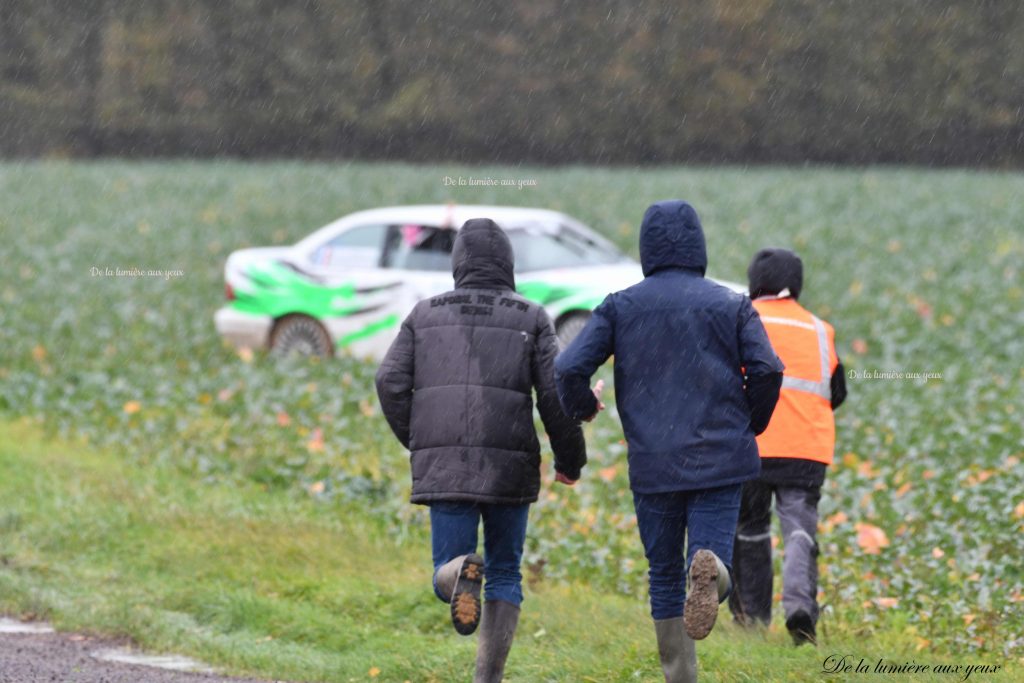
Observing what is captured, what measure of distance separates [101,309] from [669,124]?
35.1 metres

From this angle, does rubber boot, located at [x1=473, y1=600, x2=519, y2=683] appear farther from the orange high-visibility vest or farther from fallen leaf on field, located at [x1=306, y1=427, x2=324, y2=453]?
fallen leaf on field, located at [x1=306, y1=427, x2=324, y2=453]

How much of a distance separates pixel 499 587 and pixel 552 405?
0.72m

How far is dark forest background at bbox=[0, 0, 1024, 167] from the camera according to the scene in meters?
50.7

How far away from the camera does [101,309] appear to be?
18328 mm

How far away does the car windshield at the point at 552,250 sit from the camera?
1441cm

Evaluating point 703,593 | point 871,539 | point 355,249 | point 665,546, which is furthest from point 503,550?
point 355,249

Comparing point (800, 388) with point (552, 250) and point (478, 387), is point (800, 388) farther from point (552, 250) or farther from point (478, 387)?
point (552, 250)

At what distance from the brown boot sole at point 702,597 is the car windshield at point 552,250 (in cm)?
911

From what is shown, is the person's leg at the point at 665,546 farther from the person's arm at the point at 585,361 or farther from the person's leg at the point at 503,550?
the person's leg at the point at 503,550

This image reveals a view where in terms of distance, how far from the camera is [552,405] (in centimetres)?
562

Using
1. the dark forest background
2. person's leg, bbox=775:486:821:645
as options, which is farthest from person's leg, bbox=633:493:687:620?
the dark forest background

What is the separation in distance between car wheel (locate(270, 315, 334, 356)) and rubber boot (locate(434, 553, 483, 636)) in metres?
9.56

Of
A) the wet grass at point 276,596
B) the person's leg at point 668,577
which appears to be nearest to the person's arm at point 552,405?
the person's leg at point 668,577

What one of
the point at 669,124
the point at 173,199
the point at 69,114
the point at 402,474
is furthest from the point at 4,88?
the point at 402,474
